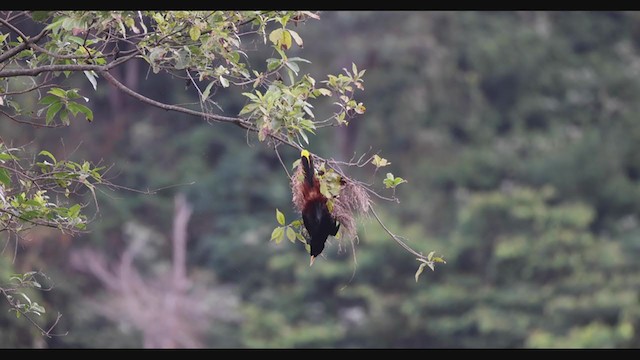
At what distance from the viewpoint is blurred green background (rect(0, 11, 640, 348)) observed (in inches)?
515

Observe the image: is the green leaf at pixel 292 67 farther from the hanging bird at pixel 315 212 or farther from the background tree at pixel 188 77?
the hanging bird at pixel 315 212

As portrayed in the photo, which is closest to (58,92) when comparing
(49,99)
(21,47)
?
(49,99)

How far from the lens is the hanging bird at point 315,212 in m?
3.15

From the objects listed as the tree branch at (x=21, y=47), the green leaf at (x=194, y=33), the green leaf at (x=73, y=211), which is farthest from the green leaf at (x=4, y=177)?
the green leaf at (x=194, y=33)

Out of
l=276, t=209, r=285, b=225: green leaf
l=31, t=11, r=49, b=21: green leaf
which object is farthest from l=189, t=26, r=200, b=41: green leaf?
l=276, t=209, r=285, b=225: green leaf

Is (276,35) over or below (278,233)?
over

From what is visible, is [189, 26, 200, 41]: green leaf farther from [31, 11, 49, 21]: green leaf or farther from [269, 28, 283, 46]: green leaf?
A: [31, 11, 49, 21]: green leaf

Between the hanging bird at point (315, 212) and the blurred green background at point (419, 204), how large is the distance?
767 cm

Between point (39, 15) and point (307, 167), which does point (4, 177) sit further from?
point (307, 167)

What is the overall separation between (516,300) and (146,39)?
1074 cm

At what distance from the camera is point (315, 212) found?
10.5 feet

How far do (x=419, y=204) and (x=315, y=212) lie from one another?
1236 cm

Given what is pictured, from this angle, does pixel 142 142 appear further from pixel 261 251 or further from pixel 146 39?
pixel 146 39

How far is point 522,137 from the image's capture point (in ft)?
51.4
